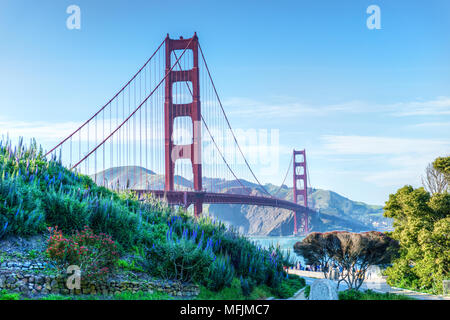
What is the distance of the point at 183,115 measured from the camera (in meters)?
53.5

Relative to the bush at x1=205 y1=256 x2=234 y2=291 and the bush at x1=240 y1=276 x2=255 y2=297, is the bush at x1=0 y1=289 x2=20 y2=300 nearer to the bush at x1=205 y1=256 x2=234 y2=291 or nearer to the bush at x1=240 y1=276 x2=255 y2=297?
the bush at x1=205 y1=256 x2=234 y2=291

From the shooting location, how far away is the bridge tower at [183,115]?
166 feet

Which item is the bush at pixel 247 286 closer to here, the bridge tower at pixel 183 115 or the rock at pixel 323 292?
the rock at pixel 323 292

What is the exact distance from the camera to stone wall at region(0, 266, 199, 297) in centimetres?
1163

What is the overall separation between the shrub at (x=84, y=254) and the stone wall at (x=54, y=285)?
0.38 metres

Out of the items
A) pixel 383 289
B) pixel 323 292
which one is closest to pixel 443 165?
pixel 383 289

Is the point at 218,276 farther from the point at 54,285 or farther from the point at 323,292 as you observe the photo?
the point at 54,285

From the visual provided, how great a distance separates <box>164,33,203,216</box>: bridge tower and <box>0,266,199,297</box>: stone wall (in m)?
35.6

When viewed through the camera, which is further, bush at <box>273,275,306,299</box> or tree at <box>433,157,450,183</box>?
tree at <box>433,157,450,183</box>

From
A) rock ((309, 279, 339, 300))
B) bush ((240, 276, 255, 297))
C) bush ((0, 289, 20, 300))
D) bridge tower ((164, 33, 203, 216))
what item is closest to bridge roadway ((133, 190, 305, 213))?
bridge tower ((164, 33, 203, 216))
